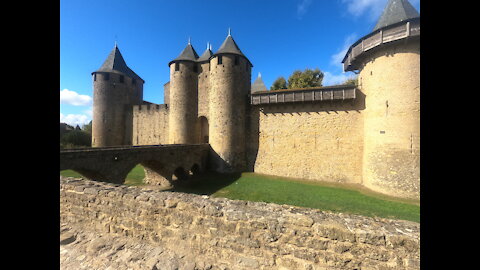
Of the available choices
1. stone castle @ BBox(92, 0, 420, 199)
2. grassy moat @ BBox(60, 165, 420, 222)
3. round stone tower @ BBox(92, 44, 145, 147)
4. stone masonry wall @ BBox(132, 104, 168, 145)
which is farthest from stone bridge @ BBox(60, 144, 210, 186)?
round stone tower @ BBox(92, 44, 145, 147)

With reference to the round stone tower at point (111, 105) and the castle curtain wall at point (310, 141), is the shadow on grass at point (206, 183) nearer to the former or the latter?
the castle curtain wall at point (310, 141)

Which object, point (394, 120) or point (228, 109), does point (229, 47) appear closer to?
point (228, 109)

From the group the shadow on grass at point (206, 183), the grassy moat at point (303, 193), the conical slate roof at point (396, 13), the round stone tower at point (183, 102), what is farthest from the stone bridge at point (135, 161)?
the conical slate roof at point (396, 13)

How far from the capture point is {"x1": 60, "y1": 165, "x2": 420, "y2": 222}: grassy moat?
28.4 ft

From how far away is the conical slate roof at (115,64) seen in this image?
19.9m

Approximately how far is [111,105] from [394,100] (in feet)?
78.9

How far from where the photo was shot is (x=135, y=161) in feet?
33.1

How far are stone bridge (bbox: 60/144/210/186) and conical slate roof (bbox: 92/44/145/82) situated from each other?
13.4 metres

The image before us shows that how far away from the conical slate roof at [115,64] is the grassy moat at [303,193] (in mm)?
12875

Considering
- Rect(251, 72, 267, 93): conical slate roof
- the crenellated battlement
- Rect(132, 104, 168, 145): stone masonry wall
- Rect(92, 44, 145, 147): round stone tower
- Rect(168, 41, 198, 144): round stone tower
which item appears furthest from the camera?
Rect(251, 72, 267, 93): conical slate roof

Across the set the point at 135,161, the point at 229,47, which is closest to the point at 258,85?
the point at 229,47

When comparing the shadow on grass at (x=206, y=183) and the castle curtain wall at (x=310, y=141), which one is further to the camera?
the castle curtain wall at (x=310, y=141)

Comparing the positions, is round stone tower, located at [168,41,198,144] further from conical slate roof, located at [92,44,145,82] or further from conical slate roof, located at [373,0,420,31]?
conical slate roof, located at [373,0,420,31]
